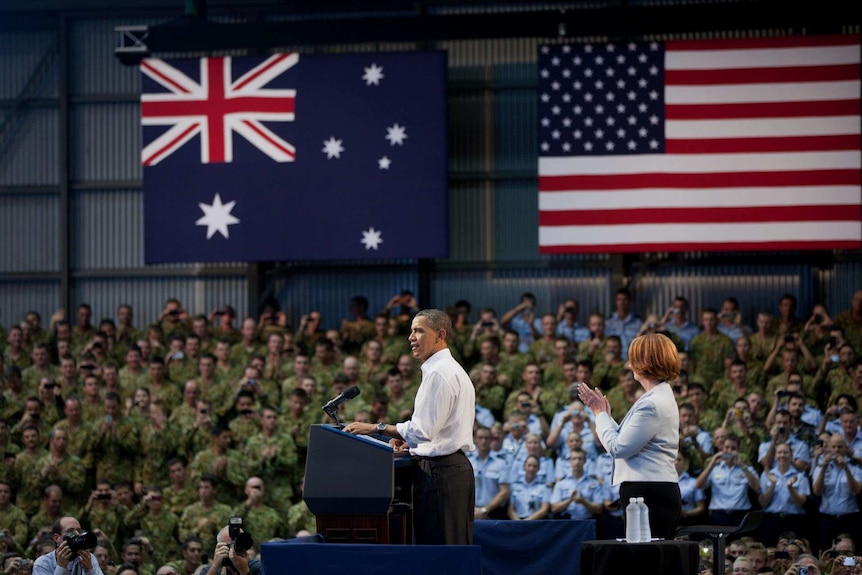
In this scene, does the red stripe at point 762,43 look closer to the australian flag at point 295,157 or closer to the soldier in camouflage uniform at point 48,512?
the australian flag at point 295,157

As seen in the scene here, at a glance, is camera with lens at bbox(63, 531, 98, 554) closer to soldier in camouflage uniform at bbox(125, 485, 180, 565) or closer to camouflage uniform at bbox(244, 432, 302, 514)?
soldier in camouflage uniform at bbox(125, 485, 180, 565)

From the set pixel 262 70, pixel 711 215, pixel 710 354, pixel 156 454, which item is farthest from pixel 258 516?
pixel 711 215

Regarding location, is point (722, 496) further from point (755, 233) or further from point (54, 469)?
point (54, 469)

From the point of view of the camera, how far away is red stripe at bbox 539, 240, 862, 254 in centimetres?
1491

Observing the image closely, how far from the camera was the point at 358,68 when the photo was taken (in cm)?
1585

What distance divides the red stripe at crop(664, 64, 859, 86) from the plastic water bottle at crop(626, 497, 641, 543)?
393 inches

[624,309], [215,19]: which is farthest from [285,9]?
[624,309]

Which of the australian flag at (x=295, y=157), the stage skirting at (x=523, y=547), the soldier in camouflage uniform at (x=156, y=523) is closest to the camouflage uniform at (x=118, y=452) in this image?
the soldier in camouflage uniform at (x=156, y=523)

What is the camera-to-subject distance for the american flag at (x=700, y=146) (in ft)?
49.2

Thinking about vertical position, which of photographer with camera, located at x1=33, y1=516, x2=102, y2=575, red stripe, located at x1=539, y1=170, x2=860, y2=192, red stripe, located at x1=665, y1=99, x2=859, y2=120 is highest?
red stripe, located at x1=665, y1=99, x2=859, y2=120

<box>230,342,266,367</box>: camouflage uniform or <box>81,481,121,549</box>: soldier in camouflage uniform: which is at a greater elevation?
<box>230,342,266,367</box>: camouflage uniform

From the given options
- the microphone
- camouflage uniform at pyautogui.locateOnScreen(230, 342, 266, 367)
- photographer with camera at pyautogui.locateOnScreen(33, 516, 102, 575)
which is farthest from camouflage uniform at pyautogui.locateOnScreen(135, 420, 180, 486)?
the microphone

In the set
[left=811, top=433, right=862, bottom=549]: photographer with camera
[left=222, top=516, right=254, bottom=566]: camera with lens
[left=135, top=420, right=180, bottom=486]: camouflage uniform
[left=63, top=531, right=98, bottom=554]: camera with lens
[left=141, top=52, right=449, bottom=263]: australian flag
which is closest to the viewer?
[left=222, top=516, right=254, bottom=566]: camera with lens

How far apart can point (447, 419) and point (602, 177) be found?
29.4ft
